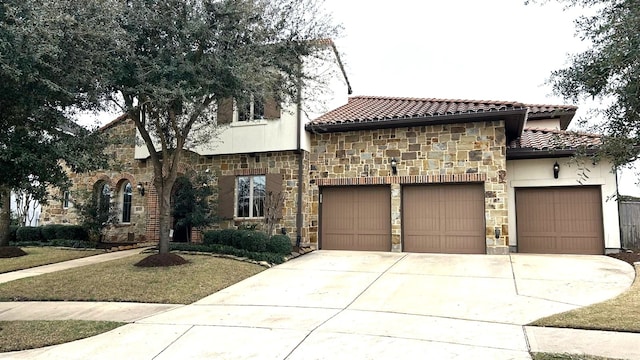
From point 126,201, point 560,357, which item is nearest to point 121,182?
point 126,201

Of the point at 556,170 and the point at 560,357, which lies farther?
the point at 556,170

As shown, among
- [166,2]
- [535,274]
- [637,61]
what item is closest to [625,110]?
[637,61]

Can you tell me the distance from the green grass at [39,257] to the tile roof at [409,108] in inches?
332

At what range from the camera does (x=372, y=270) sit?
429 inches

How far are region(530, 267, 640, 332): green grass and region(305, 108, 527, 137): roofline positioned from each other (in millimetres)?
6139

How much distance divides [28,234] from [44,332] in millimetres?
12337

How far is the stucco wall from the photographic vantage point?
506 inches

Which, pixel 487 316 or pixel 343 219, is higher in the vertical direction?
pixel 343 219

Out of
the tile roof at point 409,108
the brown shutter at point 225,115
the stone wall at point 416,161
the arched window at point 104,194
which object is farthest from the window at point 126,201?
the tile roof at point 409,108

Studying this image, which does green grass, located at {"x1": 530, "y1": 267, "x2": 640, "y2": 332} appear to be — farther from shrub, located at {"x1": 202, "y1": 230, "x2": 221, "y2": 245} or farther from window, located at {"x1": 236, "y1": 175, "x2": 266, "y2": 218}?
window, located at {"x1": 236, "y1": 175, "x2": 266, "y2": 218}

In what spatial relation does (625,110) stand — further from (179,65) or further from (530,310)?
(179,65)

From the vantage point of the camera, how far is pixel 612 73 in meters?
5.46

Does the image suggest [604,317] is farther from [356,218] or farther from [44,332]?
[356,218]

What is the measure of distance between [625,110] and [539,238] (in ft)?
27.7
